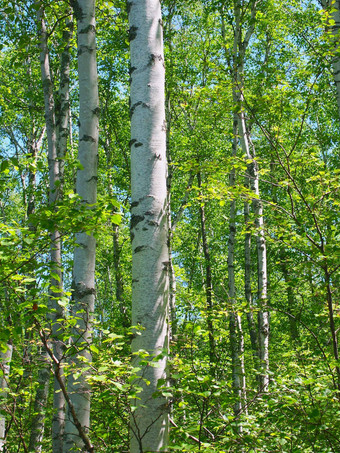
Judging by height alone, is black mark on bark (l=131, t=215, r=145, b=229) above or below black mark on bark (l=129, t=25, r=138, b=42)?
below

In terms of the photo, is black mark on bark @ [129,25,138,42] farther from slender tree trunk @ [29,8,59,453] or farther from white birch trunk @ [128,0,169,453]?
slender tree trunk @ [29,8,59,453]

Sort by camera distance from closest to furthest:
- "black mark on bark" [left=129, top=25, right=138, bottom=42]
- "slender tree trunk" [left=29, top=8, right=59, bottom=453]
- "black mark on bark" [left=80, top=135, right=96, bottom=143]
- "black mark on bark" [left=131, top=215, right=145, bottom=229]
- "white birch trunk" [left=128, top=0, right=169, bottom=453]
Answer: "white birch trunk" [left=128, top=0, right=169, bottom=453]
"black mark on bark" [left=131, top=215, right=145, bottom=229]
"black mark on bark" [left=129, top=25, right=138, bottom=42]
"black mark on bark" [left=80, top=135, right=96, bottom=143]
"slender tree trunk" [left=29, top=8, right=59, bottom=453]

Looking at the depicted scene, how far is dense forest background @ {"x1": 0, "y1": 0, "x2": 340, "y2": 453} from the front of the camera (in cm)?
246

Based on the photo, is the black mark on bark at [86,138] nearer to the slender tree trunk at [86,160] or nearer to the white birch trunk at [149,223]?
the slender tree trunk at [86,160]

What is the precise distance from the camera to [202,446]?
232cm

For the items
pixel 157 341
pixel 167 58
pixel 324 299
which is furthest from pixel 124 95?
pixel 157 341

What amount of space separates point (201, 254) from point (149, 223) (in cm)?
1705

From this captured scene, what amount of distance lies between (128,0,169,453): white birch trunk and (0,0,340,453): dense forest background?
12 centimetres

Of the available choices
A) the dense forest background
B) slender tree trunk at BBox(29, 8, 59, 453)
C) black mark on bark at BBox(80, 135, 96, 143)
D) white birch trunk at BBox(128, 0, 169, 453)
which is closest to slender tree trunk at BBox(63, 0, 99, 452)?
black mark on bark at BBox(80, 135, 96, 143)

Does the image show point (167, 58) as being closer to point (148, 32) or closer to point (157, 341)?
point (148, 32)

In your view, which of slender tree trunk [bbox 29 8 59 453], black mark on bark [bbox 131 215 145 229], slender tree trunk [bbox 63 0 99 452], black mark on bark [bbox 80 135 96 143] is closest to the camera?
black mark on bark [bbox 131 215 145 229]

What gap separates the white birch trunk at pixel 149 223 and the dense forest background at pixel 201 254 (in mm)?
121

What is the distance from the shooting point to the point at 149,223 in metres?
2.10

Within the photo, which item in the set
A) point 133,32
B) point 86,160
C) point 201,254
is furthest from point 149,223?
point 201,254
